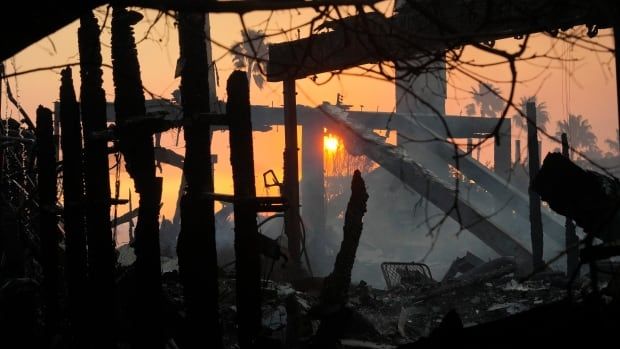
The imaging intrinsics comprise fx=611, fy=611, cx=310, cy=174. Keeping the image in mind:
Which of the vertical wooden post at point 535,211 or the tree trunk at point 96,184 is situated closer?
the tree trunk at point 96,184

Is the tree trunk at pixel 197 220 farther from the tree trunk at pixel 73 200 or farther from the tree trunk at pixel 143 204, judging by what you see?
the tree trunk at pixel 73 200

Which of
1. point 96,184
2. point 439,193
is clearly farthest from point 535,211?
point 96,184

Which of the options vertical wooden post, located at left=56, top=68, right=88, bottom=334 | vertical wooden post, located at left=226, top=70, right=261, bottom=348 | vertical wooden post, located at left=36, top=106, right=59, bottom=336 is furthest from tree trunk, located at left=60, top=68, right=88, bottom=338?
vertical wooden post, located at left=226, top=70, right=261, bottom=348

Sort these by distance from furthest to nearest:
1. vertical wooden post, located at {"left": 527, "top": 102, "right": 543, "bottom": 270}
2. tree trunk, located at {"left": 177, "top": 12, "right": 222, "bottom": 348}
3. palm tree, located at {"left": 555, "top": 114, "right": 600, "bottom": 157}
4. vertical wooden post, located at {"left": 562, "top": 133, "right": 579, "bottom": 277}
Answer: palm tree, located at {"left": 555, "top": 114, "right": 600, "bottom": 157} → vertical wooden post, located at {"left": 527, "top": 102, "right": 543, "bottom": 270} → vertical wooden post, located at {"left": 562, "top": 133, "right": 579, "bottom": 277} → tree trunk, located at {"left": 177, "top": 12, "right": 222, "bottom": 348}

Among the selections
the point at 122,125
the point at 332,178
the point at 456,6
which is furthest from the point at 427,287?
the point at 332,178

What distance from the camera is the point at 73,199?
612 cm

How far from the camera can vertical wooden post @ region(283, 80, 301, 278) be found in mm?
10203

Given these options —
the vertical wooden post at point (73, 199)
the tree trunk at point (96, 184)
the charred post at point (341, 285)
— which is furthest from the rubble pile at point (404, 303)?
the vertical wooden post at point (73, 199)

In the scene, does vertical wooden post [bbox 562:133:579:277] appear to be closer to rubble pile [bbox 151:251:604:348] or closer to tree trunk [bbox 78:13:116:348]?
rubble pile [bbox 151:251:604:348]

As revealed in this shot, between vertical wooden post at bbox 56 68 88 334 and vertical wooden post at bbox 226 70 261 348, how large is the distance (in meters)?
2.04

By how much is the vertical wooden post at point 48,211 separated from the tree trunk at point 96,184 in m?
1.01

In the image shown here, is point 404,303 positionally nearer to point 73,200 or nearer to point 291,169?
point 291,169

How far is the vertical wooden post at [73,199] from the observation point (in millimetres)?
5961

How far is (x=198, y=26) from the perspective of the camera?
4.18 meters
